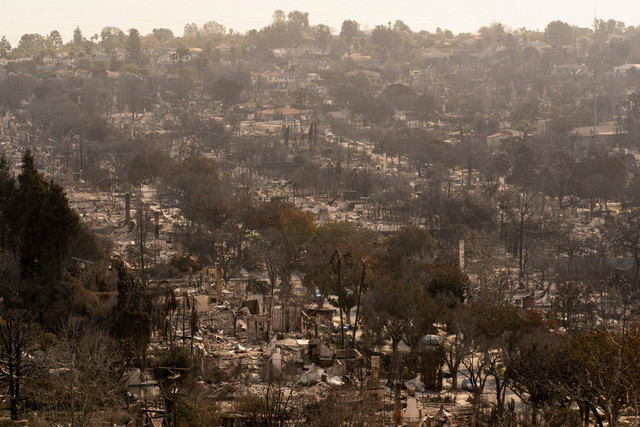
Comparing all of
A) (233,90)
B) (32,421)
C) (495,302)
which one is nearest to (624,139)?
(233,90)

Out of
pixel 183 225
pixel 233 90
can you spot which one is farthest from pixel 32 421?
pixel 233 90

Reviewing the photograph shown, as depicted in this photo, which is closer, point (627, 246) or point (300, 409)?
point (300, 409)

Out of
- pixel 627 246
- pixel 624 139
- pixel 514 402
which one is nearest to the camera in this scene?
pixel 514 402

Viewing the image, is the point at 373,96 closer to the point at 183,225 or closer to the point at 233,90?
the point at 233,90

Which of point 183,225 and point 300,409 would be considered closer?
point 300,409

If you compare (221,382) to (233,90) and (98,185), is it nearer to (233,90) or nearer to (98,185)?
(98,185)

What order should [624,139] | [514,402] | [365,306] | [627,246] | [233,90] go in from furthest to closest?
[233,90], [624,139], [627,246], [365,306], [514,402]

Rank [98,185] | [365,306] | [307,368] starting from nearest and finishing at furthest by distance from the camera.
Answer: [307,368] < [365,306] < [98,185]

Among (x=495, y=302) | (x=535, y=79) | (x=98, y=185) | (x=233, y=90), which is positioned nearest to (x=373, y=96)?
(x=233, y=90)

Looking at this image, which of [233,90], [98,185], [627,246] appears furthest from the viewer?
[233,90]
